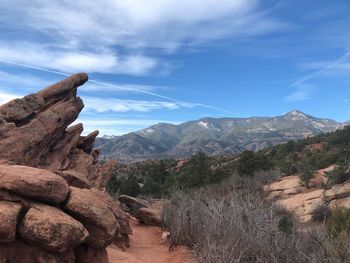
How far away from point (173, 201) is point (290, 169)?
80.9 ft

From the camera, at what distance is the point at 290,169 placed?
47.5 meters

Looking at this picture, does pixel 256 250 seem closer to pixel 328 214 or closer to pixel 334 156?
pixel 328 214

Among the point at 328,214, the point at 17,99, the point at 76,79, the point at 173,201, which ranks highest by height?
the point at 76,79

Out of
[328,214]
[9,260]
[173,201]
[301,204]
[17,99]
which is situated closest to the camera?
[9,260]

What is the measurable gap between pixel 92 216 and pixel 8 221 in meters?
2.32

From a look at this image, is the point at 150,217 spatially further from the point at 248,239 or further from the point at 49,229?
the point at 49,229

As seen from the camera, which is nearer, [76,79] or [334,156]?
[76,79]

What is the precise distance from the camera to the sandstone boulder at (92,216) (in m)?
10.4

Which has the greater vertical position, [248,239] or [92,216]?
[92,216]

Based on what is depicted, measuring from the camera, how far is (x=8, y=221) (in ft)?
28.5

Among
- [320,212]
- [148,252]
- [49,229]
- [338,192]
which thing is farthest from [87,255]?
[338,192]

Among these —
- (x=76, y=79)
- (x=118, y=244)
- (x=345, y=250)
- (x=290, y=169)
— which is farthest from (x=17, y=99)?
(x=290, y=169)

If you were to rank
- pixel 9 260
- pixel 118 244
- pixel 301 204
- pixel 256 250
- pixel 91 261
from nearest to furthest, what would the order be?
pixel 9 260 → pixel 91 261 → pixel 256 250 → pixel 118 244 → pixel 301 204

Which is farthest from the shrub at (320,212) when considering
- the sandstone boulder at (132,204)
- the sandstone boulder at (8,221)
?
the sandstone boulder at (8,221)
